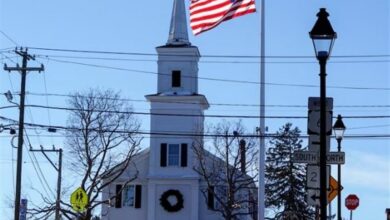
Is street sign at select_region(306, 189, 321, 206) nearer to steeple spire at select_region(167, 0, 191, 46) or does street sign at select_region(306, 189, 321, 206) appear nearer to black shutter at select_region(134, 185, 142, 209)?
steeple spire at select_region(167, 0, 191, 46)

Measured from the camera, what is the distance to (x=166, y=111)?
238 feet

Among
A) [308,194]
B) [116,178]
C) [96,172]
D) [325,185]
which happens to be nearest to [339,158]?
[308,194]

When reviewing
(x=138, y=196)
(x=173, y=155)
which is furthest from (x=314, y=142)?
(x=138, y=196)

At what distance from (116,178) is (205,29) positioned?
45.4 m

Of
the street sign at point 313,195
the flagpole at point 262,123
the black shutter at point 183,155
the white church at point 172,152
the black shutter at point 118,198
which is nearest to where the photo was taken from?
the street sign at point 313,195

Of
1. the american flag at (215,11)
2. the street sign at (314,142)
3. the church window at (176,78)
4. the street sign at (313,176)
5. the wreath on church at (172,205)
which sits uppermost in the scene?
the church window at (176,78)

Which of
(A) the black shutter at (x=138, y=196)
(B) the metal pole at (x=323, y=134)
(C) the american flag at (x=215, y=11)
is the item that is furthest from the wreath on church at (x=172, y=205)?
(B) the metal pole at (x=323, y=134)

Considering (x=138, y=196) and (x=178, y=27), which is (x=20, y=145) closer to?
(x=178, y=27)

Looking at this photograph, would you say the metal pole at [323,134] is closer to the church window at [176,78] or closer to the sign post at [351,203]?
the sign post at [351,203]

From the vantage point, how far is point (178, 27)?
71500mm

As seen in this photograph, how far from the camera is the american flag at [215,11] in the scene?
2269 centimetres

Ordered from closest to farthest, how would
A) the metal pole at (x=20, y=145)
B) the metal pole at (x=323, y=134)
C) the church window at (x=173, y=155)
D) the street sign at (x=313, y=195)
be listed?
the metal pole at (x=323, y=134) < the street sign at (x=313, y=195) < the metal pole at (x=20, y=145) < the church window at (x=173, y=155)

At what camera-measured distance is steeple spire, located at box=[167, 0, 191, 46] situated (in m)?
70.2

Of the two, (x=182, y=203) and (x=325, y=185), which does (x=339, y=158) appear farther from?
(x=182, y=203)
